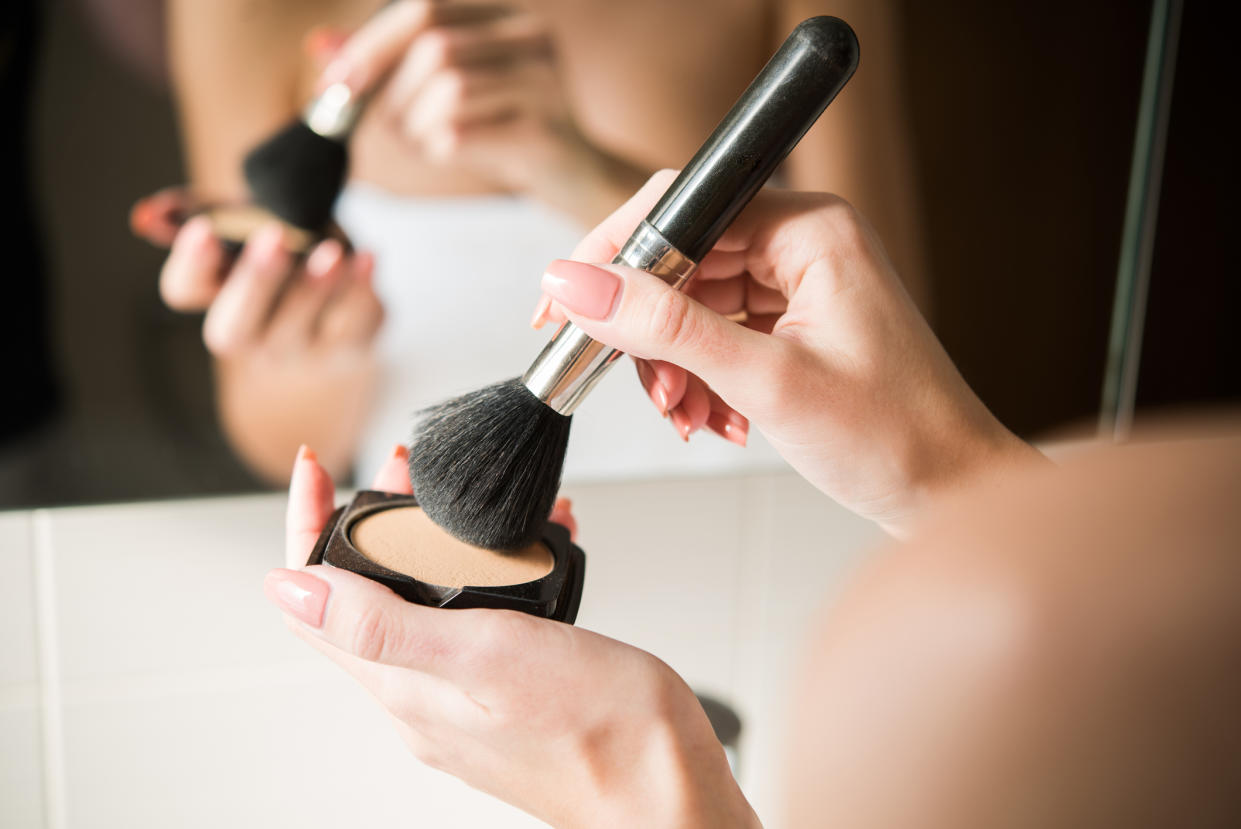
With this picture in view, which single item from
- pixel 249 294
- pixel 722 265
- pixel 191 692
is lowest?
pixel 191 692

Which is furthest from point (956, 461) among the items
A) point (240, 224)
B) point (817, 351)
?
point (240, 224)

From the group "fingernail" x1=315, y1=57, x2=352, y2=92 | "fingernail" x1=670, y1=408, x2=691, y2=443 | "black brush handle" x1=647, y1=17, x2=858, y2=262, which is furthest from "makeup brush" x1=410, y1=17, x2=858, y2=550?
"fingernail" x1=315, y1=57, x2=352, y2=92

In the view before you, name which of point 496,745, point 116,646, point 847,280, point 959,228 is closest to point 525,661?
point 496,745

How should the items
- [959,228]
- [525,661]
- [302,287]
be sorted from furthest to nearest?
[959,228]
[302,287]
[525,661]

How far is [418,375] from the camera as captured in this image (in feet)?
2.00

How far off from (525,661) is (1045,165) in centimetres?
57

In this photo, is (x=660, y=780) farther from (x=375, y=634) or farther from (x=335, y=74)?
(x=335, y=74)

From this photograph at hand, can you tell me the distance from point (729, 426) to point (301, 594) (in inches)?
11.8

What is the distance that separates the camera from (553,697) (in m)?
0.38

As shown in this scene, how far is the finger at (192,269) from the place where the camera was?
0.53 metres

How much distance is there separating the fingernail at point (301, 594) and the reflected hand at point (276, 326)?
0.20 m

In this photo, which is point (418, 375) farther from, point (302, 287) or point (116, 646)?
point (116, 646)

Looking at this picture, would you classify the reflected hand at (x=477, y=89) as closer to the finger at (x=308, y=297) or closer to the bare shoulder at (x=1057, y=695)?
the finger at (x=308, y=297)

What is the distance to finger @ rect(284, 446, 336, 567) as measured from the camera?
A: 517mm
